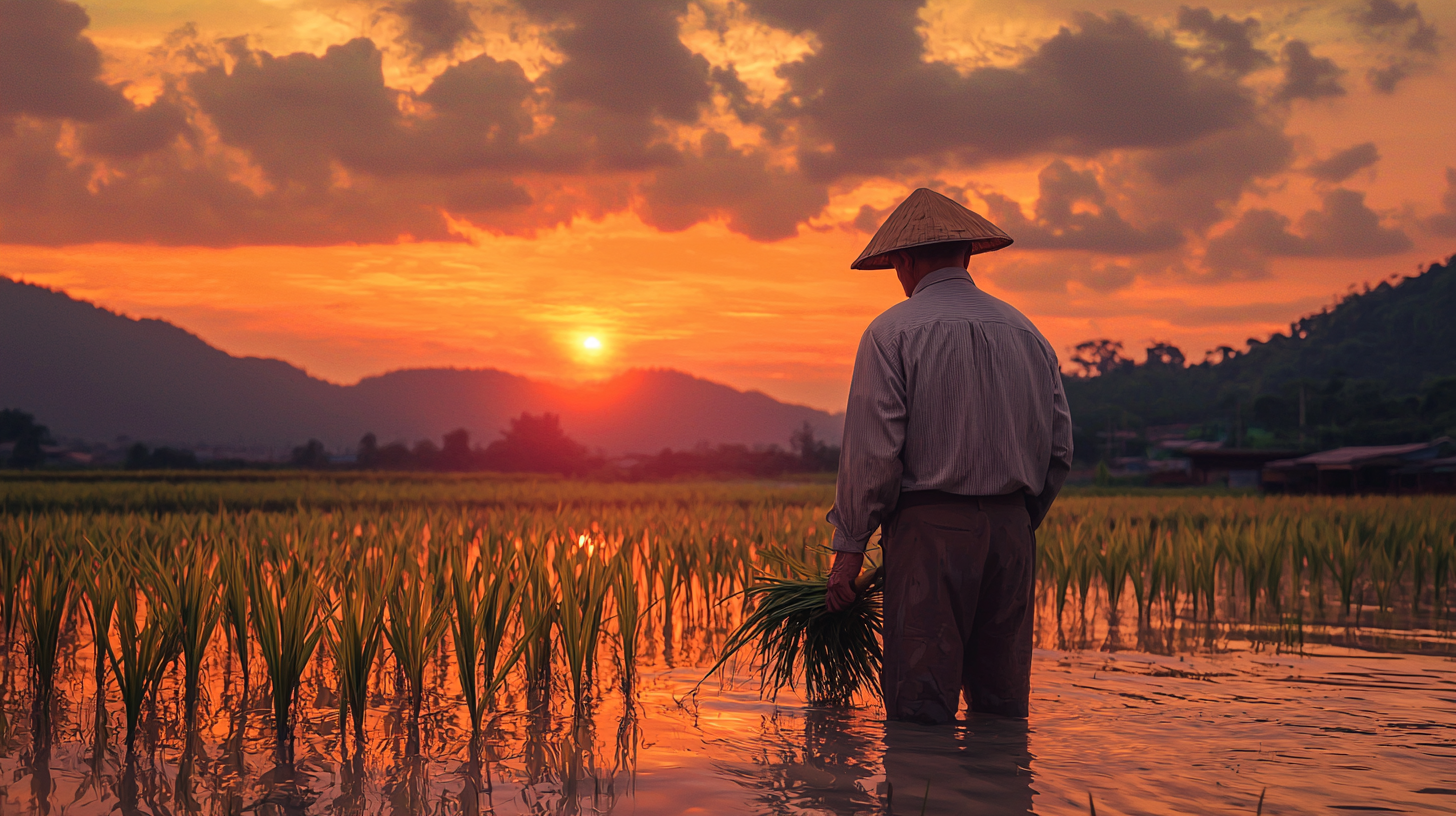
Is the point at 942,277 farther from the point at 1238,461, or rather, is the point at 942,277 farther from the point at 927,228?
the point at 1238,461

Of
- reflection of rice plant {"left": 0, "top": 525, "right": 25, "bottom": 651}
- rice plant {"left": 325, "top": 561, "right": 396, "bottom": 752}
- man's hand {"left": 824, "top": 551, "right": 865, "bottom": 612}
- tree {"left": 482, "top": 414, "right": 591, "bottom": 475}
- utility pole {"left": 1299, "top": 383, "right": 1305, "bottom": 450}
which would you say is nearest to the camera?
man's hand {"left": 824, "top": 551, "right": 865, "bottom": 612}

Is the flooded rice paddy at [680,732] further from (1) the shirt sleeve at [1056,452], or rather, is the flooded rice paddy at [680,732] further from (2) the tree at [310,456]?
(2) the tree at [310,456]

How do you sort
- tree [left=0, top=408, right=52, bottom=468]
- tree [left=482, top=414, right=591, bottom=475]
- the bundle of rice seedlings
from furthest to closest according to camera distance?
1. tree [left=0, top=408, right=52, bottom=468]
2. tree [left=482, top=414, right=591, bottom=475]
3. the bundle of rice seedlings

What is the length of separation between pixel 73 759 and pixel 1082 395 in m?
82.7

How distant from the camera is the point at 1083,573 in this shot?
5.56 m

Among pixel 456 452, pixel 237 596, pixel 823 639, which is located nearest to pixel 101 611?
pixel 237 596

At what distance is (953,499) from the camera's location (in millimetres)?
2533

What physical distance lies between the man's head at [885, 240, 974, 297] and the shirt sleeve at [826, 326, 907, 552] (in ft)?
1.11

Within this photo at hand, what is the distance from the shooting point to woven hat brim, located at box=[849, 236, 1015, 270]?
2.72 m

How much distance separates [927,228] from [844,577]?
99cm

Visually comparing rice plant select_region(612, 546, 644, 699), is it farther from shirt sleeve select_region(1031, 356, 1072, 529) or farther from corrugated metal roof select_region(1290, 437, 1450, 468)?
corrugated metal roof select_region(1290, 437, 1450, 468)

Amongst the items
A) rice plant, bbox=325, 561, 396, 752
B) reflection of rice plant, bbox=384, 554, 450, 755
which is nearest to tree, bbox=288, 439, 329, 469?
reflection of rice plant, bbox=384, 554, 450, 755

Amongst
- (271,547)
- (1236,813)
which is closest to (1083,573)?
(1236,813)

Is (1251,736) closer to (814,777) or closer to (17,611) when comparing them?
(814,777)
